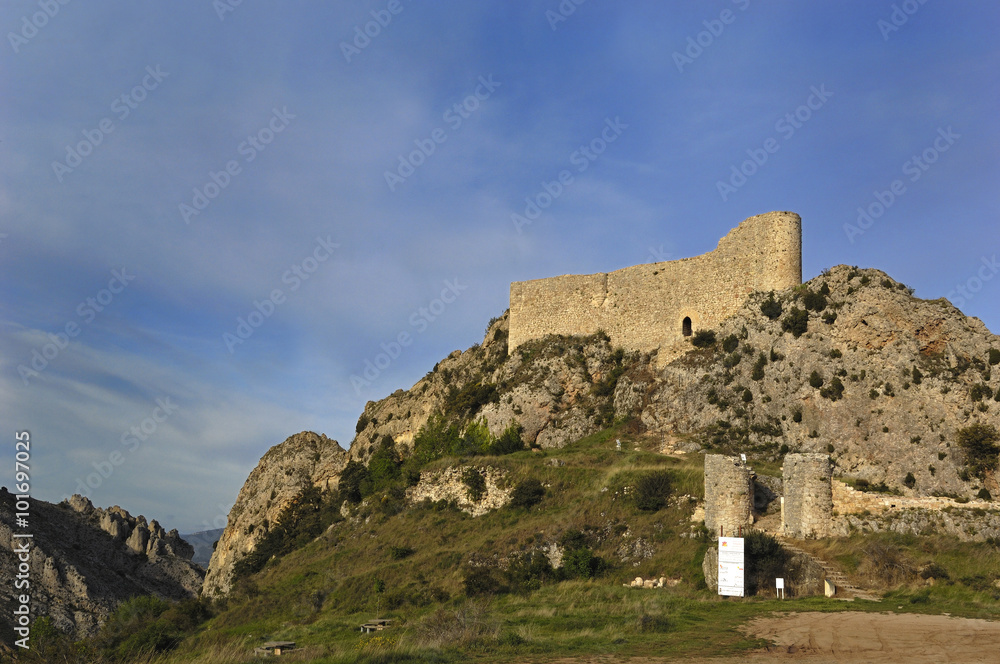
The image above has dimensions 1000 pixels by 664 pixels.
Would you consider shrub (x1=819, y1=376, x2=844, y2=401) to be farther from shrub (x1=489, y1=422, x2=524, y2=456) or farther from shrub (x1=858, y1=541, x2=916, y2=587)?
shrub (x1=489, y1=422, x2=524, y2=456)

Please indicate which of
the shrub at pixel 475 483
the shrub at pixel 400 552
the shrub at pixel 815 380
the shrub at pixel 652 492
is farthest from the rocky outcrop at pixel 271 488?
the shrub at pixel 815 380

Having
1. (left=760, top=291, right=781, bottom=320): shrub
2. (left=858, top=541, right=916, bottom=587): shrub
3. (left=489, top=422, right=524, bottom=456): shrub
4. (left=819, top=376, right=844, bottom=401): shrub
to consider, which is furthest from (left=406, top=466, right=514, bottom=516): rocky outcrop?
(left=858, top=541, right=916, bottom=587): shrub

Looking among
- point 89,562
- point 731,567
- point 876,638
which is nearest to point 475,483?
point 731,567

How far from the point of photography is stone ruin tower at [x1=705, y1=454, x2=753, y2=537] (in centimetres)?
2606

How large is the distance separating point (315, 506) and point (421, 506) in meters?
14.7

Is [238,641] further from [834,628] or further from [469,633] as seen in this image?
[834,628]

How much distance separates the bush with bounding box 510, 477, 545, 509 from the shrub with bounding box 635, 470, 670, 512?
5911mm

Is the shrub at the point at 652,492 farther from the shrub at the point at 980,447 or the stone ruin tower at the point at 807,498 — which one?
the shrub at the point at 980,447

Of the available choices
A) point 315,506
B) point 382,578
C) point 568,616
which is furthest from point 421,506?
point 568,616

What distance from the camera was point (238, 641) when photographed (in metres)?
23.4

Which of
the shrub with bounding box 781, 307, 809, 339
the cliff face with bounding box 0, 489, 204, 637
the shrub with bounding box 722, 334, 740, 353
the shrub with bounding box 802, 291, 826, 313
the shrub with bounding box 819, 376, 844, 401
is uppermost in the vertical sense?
the shrub with bounding box 802, 291, 826, 313

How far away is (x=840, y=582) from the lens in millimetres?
21453

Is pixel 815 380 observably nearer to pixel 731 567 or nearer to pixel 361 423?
pixel 731 567

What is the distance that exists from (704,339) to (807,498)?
2050 centimetres
